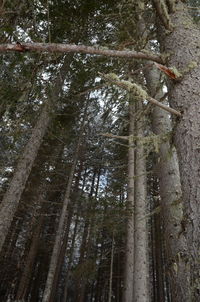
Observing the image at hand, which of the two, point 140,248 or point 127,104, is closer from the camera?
point 127,104

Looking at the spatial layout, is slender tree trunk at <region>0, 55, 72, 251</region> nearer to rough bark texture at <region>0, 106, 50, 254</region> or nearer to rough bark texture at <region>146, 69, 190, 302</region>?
rough bark texture at <region>0, 106, 50, 254</region>

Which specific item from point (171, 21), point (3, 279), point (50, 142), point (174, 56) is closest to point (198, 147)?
point (174, 56)

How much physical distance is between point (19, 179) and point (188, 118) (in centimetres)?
607

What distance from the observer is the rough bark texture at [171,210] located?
3020mm

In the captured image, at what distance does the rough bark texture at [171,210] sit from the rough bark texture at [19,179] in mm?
4475

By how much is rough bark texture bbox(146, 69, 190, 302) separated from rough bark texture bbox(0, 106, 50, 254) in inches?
176

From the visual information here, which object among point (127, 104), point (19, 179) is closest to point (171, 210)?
point (127, 104)

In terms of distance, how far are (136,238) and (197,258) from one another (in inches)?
239

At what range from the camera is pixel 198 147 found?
226 centimetres

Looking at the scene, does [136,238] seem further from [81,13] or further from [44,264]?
[44,264]

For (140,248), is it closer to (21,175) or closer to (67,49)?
(21,175)

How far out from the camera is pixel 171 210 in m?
3.73

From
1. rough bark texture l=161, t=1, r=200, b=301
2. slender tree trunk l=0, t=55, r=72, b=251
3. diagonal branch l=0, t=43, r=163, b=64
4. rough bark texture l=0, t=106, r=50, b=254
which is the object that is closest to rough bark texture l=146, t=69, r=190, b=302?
rough bark texture l=161, t=1, r=200, b=301

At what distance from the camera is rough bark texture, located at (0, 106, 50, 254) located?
6.83m
